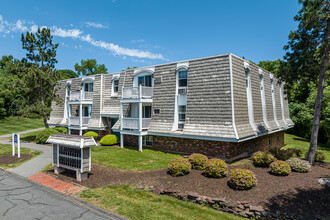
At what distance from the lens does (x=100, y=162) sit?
14367mm

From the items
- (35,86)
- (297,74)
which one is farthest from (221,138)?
(35,86)

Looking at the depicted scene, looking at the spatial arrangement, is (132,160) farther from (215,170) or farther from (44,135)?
(44,135)

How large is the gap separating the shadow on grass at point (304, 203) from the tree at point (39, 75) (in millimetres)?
23275

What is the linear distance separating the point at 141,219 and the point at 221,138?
8.93 meters

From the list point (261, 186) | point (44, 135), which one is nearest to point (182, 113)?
point (261, 186)

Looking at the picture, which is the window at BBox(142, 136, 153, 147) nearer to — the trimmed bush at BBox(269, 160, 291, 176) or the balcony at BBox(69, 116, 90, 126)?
the balcony at BBox(69, 116, 90, 126)

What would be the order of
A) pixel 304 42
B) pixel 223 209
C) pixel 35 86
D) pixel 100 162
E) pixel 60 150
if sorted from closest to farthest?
pixel 223 209 → pixel 60 150 → pixel 304 42 → pixel 100 162 → pixel 35 86

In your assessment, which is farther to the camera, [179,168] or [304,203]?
[179,168]

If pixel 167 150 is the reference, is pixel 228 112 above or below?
above

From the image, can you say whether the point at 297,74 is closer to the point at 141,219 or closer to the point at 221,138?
the point at 221,138

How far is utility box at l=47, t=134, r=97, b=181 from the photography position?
10625mm

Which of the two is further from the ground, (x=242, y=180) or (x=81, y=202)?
(x=242, y=180)

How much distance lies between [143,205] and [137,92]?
12316mm

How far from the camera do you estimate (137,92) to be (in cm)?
1914
